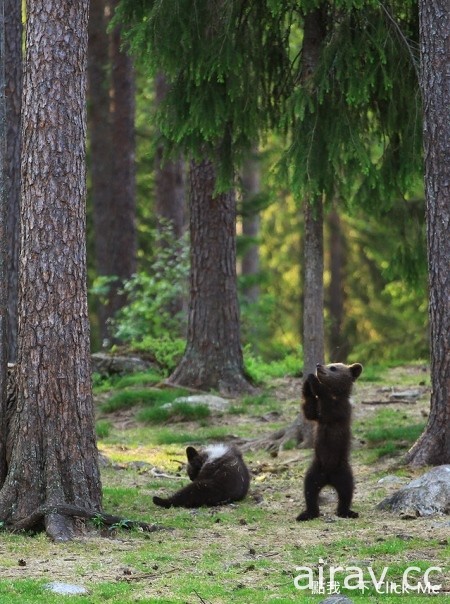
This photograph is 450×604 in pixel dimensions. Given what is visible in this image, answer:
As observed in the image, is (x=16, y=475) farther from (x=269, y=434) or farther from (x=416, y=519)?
(x=269, y=434)

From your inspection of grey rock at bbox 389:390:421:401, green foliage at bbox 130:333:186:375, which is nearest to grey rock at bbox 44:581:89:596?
grey rock at bbox 389:390:421:401

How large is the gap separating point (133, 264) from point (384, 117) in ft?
40.4

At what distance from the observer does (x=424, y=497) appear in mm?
10141

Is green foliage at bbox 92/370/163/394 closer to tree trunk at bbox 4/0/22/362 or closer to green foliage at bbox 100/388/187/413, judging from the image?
green foliage at bbox 100/388/187/413

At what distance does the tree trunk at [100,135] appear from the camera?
25.7 metres

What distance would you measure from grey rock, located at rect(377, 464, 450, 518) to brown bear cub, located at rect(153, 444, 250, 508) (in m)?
1.54

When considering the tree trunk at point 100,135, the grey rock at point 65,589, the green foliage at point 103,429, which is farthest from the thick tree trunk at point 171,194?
the grey rock at point 65,589

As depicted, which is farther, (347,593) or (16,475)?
(16,475)

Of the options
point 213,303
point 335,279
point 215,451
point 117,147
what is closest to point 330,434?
point 215,451

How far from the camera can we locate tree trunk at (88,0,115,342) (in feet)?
84.3

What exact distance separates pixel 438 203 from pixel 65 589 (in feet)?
20.0

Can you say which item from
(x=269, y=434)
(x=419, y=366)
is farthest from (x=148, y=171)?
(x=269, y=434)

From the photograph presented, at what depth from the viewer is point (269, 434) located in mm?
14820

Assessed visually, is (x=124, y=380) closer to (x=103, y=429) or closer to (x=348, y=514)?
(x=103, y=429)
